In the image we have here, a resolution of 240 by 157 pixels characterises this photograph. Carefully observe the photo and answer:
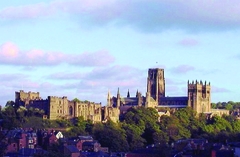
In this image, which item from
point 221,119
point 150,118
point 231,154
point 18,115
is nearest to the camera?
point 231,154

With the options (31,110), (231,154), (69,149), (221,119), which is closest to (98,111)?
(31,110)

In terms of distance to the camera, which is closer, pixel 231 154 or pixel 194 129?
pixel 231 154

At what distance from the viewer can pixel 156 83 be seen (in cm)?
16938

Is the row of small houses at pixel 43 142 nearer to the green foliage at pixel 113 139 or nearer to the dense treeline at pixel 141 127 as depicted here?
the dense treeline at pixel 141 127

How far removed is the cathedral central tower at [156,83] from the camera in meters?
168

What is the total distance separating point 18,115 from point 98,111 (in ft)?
75.8

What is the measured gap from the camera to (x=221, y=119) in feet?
470

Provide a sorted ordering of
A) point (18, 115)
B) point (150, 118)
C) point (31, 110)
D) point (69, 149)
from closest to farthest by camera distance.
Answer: point (69, 149), point (18, 115), point (31, 110), point (150, 118)

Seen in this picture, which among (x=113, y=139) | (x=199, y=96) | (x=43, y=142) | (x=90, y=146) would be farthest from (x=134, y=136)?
(x=199, y=96)

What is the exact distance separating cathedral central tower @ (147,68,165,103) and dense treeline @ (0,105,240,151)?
74.1 ft

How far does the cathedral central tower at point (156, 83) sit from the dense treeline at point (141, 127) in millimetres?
22580

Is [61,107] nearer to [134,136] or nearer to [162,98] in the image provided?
[134,136]

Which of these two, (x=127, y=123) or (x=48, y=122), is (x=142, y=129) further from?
(x=48, y=122)

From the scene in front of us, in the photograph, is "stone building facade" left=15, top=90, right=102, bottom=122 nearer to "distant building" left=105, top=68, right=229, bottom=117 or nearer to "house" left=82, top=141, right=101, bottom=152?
"distant building" left=105, top=68, right=229, bottom=117
